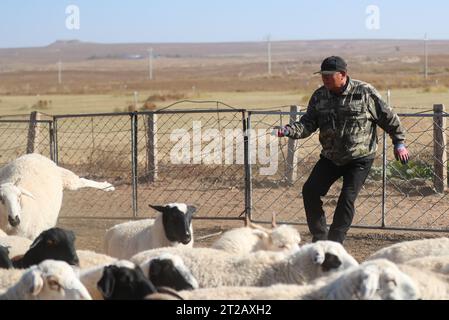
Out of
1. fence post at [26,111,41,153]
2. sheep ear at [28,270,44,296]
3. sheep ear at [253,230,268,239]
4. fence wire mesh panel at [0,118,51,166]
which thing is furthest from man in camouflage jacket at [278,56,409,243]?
fence post at [26,111,41,153]

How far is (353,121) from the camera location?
7.75 meters

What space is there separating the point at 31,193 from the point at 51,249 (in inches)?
131

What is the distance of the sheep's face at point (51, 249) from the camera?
6.45m

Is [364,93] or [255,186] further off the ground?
[364,93]

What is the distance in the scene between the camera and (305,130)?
7.97m

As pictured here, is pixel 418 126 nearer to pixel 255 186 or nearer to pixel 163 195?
pixel 255 186

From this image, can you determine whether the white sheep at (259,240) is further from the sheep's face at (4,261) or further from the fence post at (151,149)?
the fence post at (151,149)

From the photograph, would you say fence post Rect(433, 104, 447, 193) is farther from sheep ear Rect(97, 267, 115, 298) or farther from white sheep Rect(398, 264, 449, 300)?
sheep ear Rect(97, 267, 115, 298)

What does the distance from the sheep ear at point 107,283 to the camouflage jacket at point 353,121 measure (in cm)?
310

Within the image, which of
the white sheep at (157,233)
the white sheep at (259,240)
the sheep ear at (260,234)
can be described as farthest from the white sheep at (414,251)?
the white sheep at (157,233)

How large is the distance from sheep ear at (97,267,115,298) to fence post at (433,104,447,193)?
7.12 m

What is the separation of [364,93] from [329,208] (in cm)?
450
